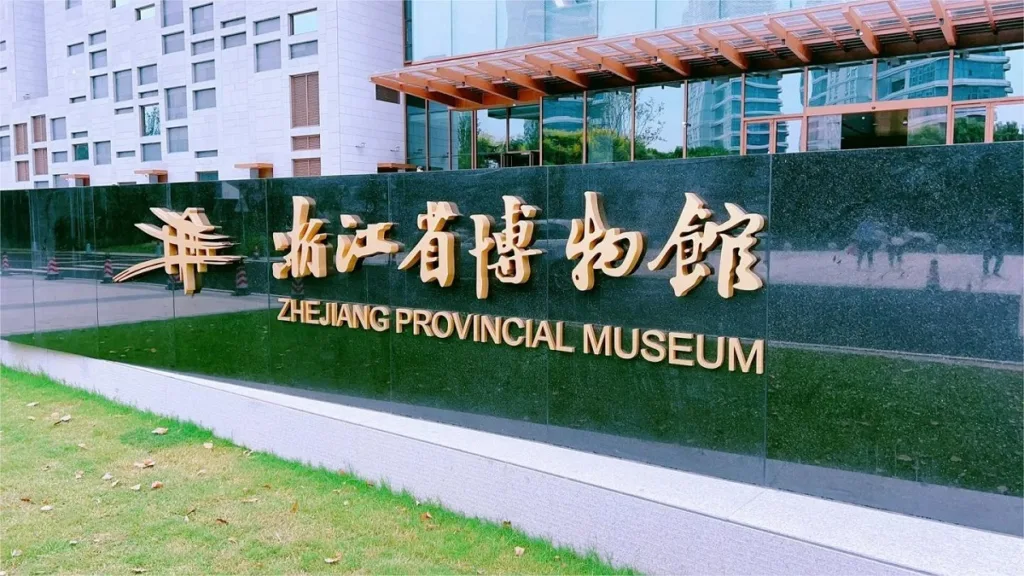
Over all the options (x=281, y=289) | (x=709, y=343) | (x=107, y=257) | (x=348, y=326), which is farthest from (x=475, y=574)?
(x=107, y=257)

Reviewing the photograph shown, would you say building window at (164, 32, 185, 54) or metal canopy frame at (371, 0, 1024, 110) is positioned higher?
building window at (164, 32, 185, 54)

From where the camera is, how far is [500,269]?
16.2 ft

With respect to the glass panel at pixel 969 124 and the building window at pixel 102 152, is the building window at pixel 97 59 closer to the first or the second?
the building window at pixel 102 152

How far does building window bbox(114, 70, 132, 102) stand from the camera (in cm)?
2791

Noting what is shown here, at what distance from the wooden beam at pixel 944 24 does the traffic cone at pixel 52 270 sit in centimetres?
1111

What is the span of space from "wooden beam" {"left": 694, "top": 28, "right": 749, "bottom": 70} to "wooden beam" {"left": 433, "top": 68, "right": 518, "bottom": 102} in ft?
15.6

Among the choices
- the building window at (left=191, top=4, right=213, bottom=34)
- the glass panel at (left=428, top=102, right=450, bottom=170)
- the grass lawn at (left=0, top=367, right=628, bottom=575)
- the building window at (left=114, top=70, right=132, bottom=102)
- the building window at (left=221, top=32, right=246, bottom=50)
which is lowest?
the grass lawn at (left=0, top=367, right=628, bottom=575)

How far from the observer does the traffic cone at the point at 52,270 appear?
27.8 ft

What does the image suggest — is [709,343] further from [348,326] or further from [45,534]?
[45,534]

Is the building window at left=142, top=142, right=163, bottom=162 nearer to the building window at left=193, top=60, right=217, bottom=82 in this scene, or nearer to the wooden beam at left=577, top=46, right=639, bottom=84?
the building window at left=193, top=60, right=217, bottom=82

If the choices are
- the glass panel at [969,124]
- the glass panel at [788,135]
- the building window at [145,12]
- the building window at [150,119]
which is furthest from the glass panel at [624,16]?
the building window at [145,12]

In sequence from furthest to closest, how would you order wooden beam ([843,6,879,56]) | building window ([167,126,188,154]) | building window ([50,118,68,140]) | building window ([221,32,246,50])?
building window ([50,118,68,140]) → building window ([167,126,188,154]) → building window ([221,32,246,50]) → wooden beam ([843,6,879,56])

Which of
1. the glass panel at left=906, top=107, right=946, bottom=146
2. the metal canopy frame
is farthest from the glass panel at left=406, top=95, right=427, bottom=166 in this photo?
the glass panel at left=906, top=107, right=946, bottom=146

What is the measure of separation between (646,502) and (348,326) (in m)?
2.87
